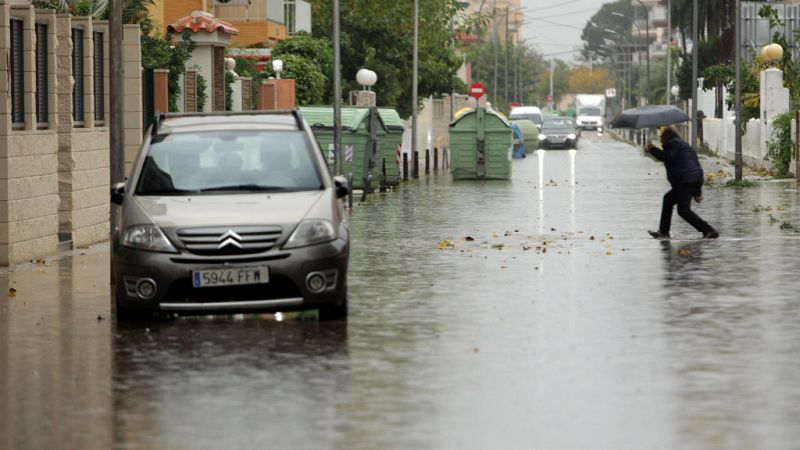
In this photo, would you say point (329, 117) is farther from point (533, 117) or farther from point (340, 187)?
point (533, 117)

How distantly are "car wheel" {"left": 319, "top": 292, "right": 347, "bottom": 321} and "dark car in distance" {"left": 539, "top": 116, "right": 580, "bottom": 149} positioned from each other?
2557 inches

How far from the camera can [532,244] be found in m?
21.7

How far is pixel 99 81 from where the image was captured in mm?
23000

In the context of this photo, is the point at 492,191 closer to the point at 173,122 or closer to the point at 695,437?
the point at 173,122

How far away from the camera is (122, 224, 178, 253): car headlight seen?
13.0 meters

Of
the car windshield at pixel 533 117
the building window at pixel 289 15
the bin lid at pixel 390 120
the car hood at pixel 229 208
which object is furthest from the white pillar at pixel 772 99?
the car windshield at pixel 533 117

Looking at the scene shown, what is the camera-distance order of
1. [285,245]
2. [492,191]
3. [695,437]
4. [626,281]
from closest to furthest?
1. [695,437]
2. [285,245]
3. [626,281]
4. [492,191]

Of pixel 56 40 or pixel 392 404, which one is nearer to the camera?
pixel 392 404

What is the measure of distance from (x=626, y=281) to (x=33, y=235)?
262 inches

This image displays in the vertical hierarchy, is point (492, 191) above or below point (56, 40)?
below

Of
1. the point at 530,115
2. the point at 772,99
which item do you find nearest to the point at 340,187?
the point at 772,99

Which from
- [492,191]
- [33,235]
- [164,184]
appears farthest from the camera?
[492,191]

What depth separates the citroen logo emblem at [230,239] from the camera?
508 inches

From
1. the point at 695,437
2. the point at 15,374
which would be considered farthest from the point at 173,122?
the point at 695,437
